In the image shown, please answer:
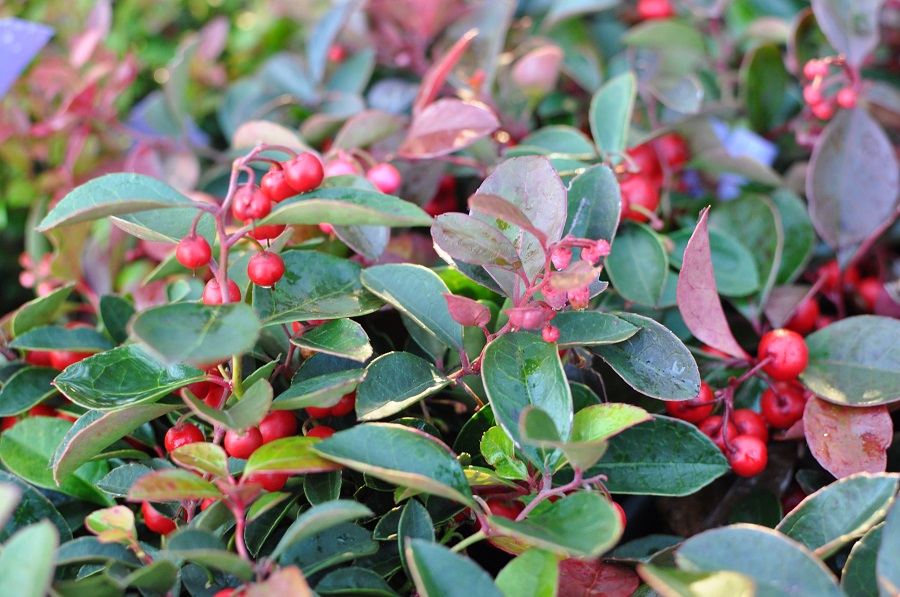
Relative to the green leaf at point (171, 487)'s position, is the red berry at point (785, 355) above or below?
below

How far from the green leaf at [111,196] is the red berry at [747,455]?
0.57 meters

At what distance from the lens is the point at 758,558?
0.52 m

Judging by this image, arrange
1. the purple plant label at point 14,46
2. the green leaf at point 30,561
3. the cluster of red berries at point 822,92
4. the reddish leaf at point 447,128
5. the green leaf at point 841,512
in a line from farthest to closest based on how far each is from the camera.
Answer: the purple plant label at point 14,46
the cluster of red berries at point 822,92
the reddish leaf at point 447,128
the green leaf at point 841,512
the green leaf at point 30,561

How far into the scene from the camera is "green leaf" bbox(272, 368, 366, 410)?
56 centimetres

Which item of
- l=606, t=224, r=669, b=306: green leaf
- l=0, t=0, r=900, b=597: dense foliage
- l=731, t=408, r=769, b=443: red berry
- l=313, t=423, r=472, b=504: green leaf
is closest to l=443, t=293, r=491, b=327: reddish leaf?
l=0, t=0, r=900, b=597: dense foliage

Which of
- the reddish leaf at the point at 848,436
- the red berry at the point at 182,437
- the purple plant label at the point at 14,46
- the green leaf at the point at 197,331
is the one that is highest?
the purple plant label at the point at 14,46

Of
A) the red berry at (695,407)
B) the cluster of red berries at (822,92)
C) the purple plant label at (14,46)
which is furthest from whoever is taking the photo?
the purple plant label at (14,46)

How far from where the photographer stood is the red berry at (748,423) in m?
0.79

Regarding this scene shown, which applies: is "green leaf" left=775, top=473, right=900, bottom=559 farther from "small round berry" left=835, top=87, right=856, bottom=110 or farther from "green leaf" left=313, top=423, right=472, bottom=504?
"small round berry" left=835, top=87, right=856, bottom=110

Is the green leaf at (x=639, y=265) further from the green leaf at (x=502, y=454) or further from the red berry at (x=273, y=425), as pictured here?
the red berry at (x=273, y=425)

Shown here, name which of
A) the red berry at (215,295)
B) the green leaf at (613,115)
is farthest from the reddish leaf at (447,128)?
the red berry at (215,295)

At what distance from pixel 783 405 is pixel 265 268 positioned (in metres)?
0.59

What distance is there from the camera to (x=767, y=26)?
129 cm

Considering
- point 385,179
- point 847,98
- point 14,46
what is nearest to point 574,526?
point 385,179
